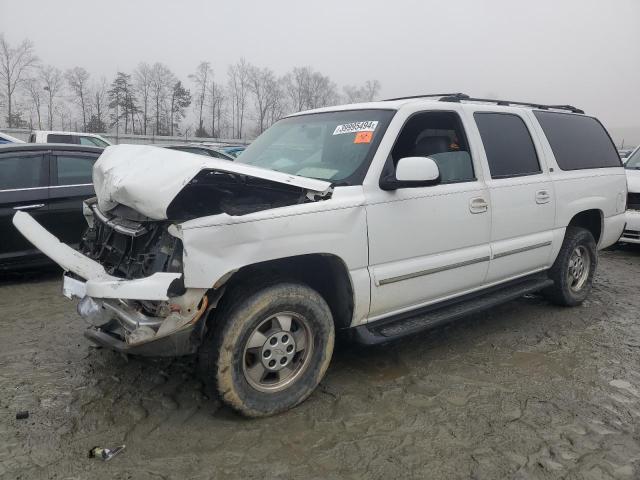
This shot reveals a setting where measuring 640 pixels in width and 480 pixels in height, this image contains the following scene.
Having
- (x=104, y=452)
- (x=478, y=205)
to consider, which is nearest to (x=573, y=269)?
(x=478, y=205)

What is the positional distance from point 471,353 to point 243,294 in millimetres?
2142

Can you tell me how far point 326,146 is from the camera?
3678mm

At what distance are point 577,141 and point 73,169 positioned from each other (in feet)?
18.7

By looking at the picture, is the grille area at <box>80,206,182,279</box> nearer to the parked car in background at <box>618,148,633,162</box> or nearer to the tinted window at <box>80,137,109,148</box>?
the parked car in background at <box>618,148,633,162</box>

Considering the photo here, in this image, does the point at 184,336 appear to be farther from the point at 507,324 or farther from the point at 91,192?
the point at 91,192

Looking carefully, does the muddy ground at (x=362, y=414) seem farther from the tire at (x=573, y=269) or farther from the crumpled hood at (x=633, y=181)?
the crumpled hood at (x=633, y=181)

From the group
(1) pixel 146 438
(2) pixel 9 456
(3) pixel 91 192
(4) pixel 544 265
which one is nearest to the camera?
(2) pixel 9 456

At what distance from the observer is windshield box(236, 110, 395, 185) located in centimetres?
338

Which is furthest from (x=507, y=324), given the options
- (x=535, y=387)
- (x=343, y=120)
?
(x=343, y=120)

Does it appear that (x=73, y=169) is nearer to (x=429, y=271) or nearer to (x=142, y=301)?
(x=142, y=301)

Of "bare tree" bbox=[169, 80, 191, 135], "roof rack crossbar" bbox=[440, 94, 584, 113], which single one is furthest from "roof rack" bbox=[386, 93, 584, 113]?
"bare tree" bbox=[169, 80, 191, 135]

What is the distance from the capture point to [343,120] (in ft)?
12.5

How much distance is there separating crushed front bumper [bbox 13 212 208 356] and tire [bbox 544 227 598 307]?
3.72 meters

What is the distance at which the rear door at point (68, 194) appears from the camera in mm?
5759
